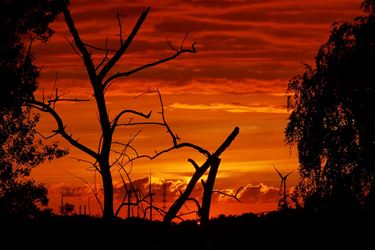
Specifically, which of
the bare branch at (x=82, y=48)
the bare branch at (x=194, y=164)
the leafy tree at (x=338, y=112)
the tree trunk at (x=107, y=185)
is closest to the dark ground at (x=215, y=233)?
the bare branch at (x=194, y=164)

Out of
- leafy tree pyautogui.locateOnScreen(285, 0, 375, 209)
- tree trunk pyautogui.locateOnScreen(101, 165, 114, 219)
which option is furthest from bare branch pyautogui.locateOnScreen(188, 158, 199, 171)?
leafy tree pyautogui.locateOnScreen(285, 0, 375, 209)

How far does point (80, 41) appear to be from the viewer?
20266mm

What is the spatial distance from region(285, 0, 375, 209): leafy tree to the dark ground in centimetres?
2982

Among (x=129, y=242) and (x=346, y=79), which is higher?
(x=346, y=79)

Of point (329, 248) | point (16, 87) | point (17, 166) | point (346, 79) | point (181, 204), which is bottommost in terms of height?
point (329, 248)

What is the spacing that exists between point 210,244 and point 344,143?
32.5m

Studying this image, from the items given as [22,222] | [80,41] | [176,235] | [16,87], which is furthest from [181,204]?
[16,87]

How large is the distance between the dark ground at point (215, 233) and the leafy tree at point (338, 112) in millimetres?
29815

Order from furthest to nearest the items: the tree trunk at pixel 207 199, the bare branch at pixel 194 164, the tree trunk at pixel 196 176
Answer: the bare branch at pixel 194 164 → the tree trunk at pixel 196 176 → the tree trunk at pixel 207 199

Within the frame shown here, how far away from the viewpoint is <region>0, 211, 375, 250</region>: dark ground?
15.8m

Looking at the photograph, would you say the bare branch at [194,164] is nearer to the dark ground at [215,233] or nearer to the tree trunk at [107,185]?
the dark ground at [215,233]

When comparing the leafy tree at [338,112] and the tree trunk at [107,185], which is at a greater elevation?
the leafy tree at [338,112]

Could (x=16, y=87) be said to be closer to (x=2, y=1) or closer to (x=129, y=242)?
(x=2, y=1)

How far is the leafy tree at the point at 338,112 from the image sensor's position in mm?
45906
